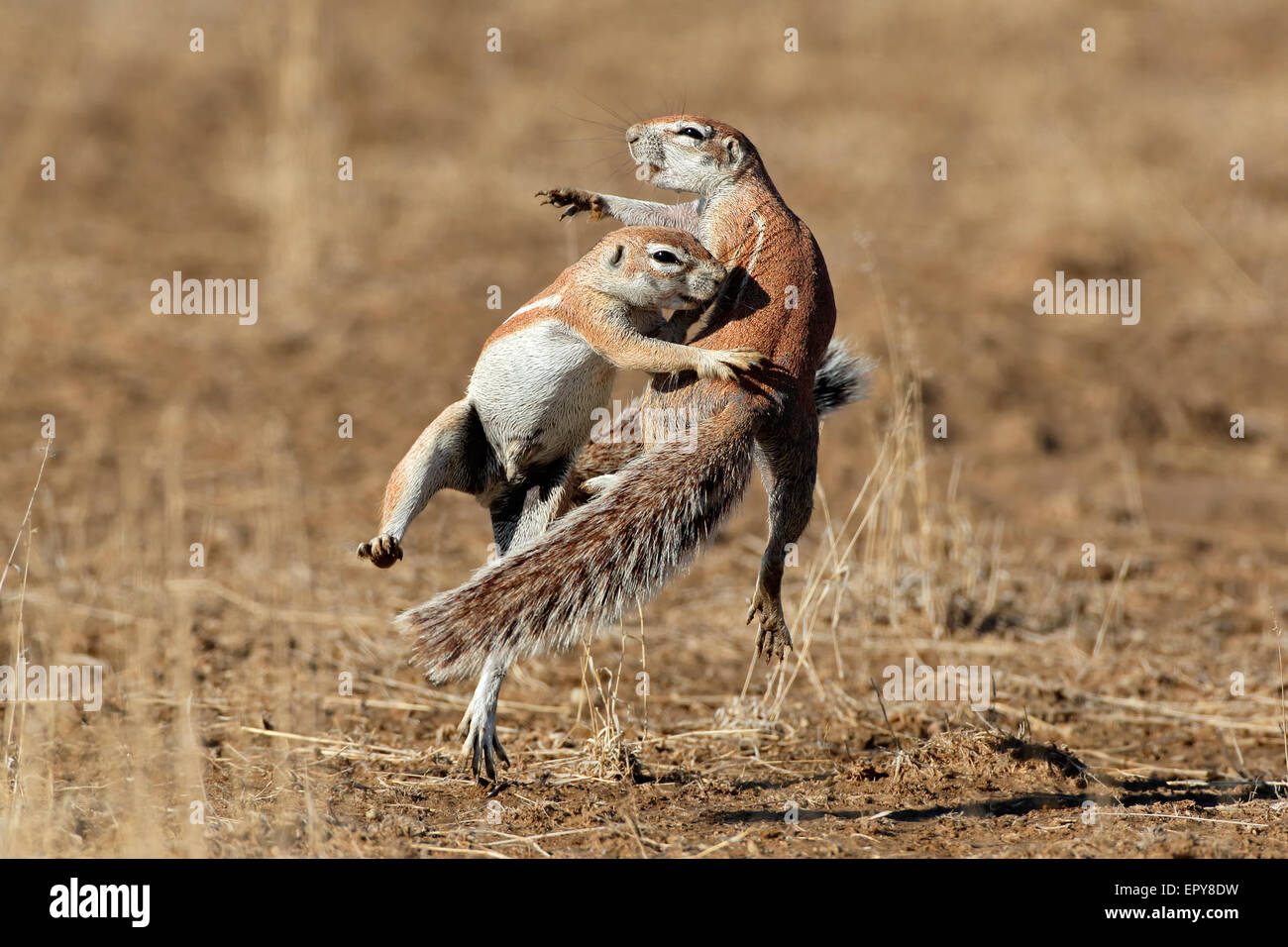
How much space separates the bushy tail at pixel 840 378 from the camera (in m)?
5.59

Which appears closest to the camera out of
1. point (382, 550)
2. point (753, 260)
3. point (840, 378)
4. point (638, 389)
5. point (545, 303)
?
point (382, 550)

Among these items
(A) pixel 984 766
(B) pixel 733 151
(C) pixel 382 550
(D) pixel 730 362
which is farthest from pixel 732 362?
(A) pixel 984 766

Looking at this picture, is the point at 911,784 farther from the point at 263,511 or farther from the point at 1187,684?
the point at 263,511

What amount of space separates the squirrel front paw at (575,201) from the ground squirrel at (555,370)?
233 mm

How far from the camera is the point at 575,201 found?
5176 mm

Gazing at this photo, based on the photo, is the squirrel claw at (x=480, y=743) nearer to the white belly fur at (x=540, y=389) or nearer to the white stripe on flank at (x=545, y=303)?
A: the white belly fur at (x=540, y=389)

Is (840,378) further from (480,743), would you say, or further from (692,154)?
(480,743)

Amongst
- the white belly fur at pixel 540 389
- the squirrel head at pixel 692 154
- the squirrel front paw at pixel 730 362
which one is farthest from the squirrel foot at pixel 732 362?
the squirrel head at pixel 692 154

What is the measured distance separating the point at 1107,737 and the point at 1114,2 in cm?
1945

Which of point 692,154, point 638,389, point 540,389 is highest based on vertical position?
point 638,389

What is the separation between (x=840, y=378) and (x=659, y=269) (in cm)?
115

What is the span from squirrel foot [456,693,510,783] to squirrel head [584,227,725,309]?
5.02 ft

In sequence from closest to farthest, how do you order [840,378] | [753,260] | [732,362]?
1. [732,362]
2. [753,260]
3. [840,378]
